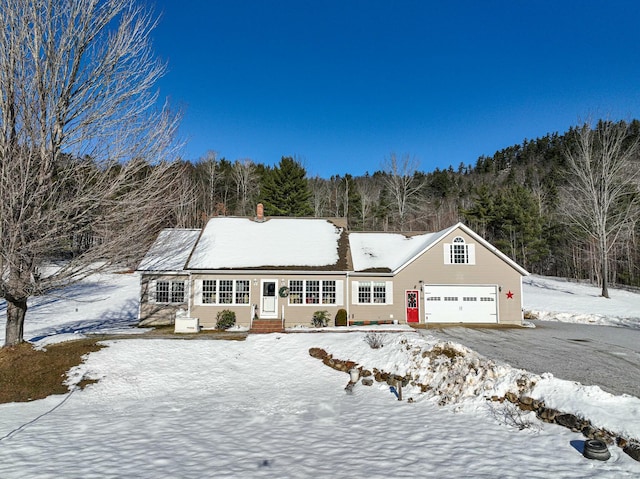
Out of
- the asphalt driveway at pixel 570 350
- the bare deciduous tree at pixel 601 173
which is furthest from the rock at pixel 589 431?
the bare deciduous tree at pixel 601 173

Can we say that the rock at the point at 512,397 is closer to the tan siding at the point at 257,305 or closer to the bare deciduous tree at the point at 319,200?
the tan siding at the point at 257,305

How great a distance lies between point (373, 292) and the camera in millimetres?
22188

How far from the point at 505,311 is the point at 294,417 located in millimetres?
17480

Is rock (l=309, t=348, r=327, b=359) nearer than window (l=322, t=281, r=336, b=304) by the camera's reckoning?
Yes

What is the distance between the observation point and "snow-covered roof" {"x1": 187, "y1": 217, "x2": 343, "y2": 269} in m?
21.7

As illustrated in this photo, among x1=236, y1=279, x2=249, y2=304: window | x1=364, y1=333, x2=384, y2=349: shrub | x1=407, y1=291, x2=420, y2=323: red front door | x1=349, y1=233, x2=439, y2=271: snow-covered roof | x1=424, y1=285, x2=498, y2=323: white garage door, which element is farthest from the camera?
x1=349, y1=233, x2=439, y2=271: snow-covered roof

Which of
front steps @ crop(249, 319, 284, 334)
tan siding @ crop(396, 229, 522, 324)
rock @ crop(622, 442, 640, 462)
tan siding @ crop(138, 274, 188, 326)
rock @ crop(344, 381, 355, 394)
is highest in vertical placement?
tan siding @ crop(396, 229, 522, 324)

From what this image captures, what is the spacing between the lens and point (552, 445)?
750 cm

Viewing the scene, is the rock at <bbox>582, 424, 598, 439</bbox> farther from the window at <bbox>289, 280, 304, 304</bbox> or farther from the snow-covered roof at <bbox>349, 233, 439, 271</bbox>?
the window at <bbox>289, 280, 304, 304</bbox>

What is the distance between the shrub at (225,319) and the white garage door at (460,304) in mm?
11023

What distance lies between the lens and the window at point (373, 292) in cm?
2202

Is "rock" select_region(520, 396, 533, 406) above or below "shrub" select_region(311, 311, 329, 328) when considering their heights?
below

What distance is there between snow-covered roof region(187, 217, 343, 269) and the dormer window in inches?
261

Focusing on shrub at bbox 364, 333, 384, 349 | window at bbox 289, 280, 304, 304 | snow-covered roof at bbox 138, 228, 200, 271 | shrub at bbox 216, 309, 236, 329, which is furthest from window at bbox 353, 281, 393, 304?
snow-covered roof at bbox 138, 228, 200, 271
